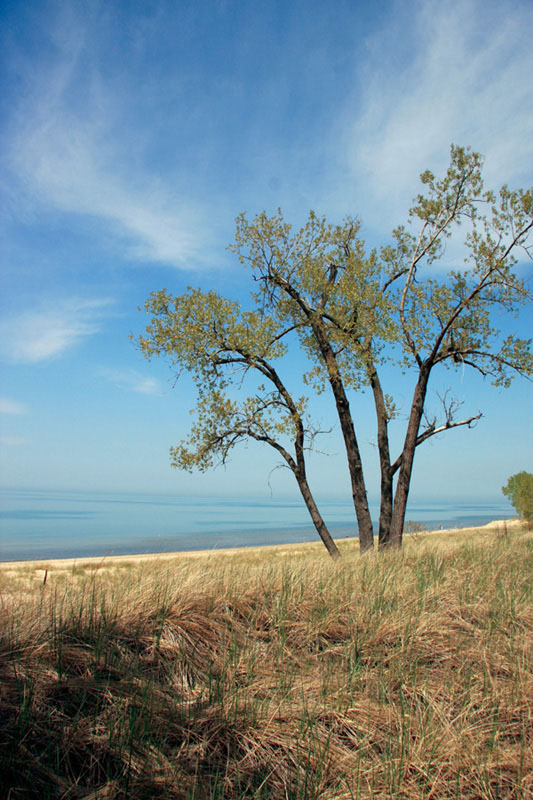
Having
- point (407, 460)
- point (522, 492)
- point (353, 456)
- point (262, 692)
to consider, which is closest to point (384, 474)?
point (407, 460)

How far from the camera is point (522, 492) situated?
1773 inches

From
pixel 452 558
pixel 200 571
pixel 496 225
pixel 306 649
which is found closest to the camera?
pixel 306 649

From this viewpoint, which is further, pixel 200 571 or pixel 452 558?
pixel 452 558

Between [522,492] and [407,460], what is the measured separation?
3675 cm

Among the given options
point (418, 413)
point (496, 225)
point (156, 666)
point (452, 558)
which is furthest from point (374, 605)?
point (496, 225)

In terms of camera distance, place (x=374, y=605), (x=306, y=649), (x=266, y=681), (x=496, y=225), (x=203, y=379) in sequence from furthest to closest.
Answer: (x=203, y=379) < (x=496, y=225) < (x=374, y=605) < (x=306, y=649) < (x=266, y=681)

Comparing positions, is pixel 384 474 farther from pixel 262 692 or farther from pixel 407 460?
pixel 262 692

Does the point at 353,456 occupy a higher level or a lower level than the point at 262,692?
higher

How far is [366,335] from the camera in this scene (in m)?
14.9

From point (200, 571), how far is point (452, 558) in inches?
199

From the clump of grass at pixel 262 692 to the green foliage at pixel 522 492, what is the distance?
4282 cm

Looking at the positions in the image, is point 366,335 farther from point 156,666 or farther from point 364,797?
point 364,797

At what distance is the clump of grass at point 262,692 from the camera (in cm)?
275

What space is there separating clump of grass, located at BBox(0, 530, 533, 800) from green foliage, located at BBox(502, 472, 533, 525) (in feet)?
140
